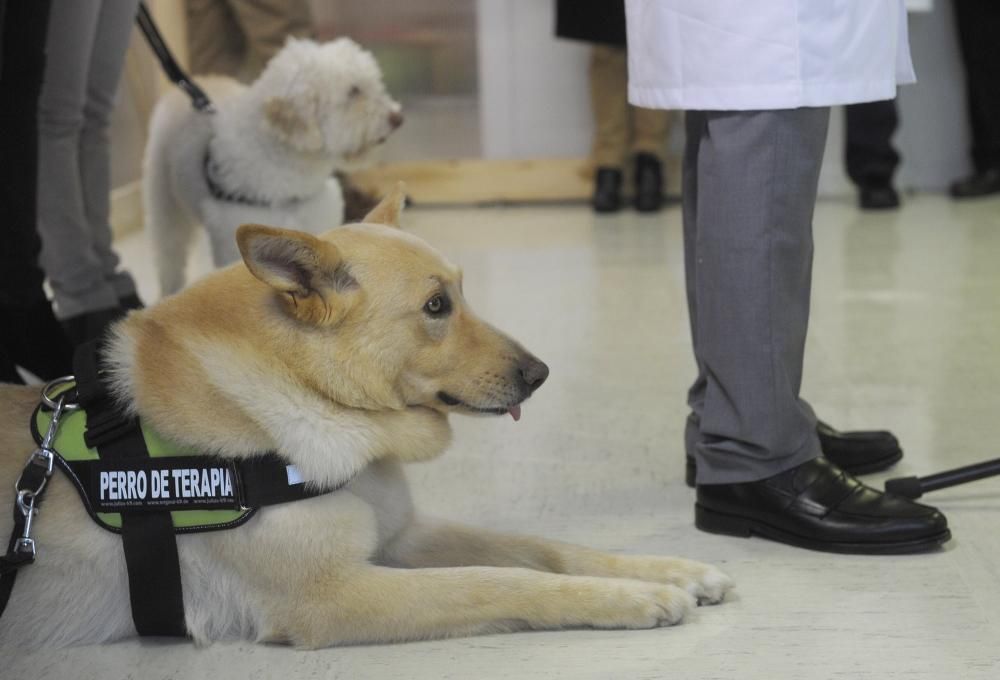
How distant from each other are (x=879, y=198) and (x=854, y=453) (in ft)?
10.5

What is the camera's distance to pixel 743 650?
1.49 m

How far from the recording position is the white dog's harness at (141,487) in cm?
149

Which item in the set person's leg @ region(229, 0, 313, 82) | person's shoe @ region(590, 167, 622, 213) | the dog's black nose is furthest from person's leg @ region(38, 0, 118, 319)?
person's shoe @ region(590, 167, 622, 213)

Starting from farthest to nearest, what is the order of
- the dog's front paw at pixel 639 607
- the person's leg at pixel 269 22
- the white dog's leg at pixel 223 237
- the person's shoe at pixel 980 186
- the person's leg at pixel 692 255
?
the person's shoe at pixel 980 186, the person's leg at pixel 269 22, the white dog's leg at pixel 223 237, the person's leg at pixel 692 255, the dog's front paw at pixel 639 607

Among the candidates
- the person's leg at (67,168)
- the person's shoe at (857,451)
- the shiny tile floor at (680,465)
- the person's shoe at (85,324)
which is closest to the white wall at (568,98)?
the shiny tile floor at (680,465)

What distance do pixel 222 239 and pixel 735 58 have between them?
2.11 meters

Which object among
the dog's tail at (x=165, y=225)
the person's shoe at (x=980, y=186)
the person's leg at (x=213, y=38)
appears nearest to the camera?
the dog's tail at (x=165, y=225)

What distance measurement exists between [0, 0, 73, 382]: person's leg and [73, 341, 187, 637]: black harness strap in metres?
0.71

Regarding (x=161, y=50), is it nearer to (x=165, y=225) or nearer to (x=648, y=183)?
(x=165, y=225)

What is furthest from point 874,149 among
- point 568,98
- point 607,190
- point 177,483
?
point 177,483

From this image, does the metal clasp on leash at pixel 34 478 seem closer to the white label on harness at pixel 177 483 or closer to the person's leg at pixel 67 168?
the white label on harness at pixel 177 483

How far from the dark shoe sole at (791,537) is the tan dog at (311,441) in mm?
328

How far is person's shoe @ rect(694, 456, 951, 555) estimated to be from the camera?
5.76 ft

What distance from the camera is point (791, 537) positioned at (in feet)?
5.97
